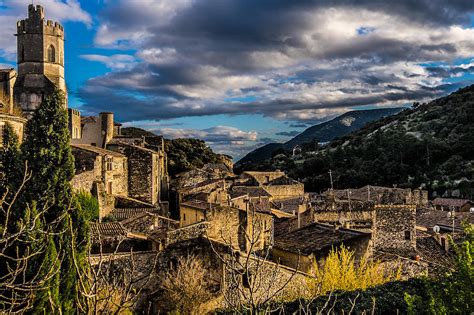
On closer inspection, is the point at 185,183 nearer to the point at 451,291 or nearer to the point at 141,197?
the point at 141,197

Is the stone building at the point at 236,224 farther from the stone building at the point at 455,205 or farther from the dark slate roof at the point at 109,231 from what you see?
the stone building at the point at 455,205

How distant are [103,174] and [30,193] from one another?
52.2 feet

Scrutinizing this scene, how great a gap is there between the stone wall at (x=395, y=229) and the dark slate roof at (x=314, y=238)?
3.04 metres

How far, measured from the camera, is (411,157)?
8638 cm

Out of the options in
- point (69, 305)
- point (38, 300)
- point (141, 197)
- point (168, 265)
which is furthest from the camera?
point (141, 197)

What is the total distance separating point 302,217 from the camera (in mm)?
29453

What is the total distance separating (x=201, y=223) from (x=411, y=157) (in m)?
70.8

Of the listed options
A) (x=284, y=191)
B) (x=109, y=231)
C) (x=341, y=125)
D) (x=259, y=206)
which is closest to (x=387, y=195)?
(x=284, y=191)

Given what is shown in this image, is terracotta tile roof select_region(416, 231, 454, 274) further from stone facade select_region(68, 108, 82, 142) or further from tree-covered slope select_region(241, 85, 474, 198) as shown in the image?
tree-covered slope select_region(241, 85, 474, 198)

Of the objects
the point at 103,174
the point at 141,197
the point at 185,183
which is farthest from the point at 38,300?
the point at 185,183

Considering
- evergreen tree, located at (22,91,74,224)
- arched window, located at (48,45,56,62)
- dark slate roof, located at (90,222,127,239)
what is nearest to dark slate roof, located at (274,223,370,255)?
dark slate roof, located at (90,222,127,239)

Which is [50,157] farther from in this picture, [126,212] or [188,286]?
[126,212]

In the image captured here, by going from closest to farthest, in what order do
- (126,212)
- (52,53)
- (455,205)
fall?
(126,212) → (52,53) → (455,205)

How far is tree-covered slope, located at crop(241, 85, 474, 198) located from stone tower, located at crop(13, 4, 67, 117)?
45702 millimetres
